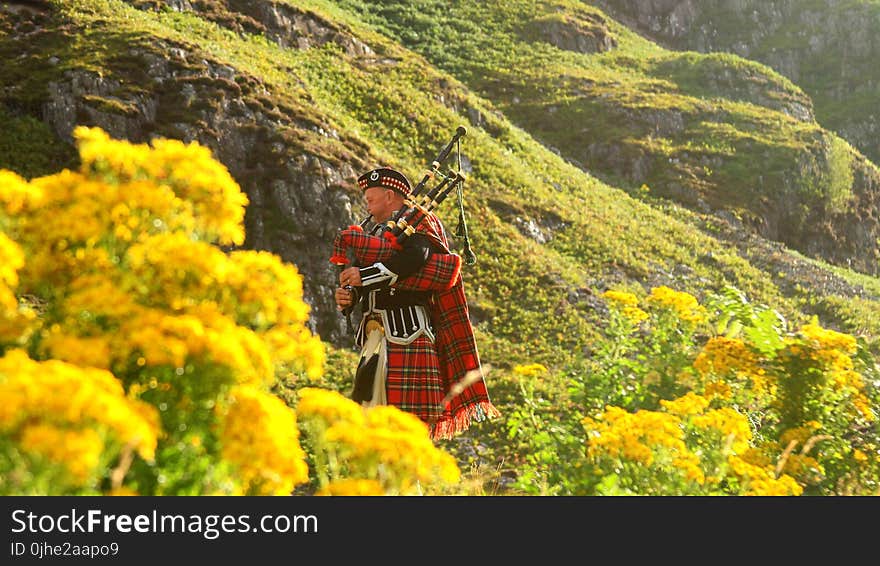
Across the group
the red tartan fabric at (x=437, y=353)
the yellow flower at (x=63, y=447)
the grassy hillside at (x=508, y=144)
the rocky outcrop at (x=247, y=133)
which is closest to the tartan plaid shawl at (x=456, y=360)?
the red tartan fabric at (x=437, y=353)

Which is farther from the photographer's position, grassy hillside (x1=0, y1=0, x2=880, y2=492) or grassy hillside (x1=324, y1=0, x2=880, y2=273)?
grassy hillside (x1=324, y1=0, x2=880, y2=273)

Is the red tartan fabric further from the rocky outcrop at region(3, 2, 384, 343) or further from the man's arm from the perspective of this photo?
the rocky outcrop at region(3, 2, 384, 343)

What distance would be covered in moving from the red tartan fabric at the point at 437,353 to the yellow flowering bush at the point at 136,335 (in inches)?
91.9

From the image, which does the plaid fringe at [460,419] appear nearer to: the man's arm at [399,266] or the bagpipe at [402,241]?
the bagpipe at [402,241]

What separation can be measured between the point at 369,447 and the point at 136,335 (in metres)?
0.84

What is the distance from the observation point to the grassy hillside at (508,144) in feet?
58.6

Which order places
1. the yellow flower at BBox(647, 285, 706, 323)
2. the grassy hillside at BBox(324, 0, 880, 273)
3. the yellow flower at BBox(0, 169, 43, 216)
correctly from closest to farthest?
the yellow flower at BBox(0, 169, 43, 216)
the yellow flower at BBox(647, 285, 706, 323)
the grassy hillside at BBox(324, 0, 880, 273)

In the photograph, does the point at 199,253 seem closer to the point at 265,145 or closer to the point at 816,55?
the point at 265,145

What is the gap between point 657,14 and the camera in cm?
Answer: 7400

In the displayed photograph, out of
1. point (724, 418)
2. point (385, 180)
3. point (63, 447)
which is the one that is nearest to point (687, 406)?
point (724, 418)

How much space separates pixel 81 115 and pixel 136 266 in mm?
16390

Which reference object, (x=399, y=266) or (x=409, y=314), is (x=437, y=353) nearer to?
(x=409, y=314)

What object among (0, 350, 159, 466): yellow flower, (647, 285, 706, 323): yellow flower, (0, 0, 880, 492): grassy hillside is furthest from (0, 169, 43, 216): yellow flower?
(647, 285, 706, 323): yellow flower

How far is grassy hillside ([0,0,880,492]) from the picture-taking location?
17.9m
